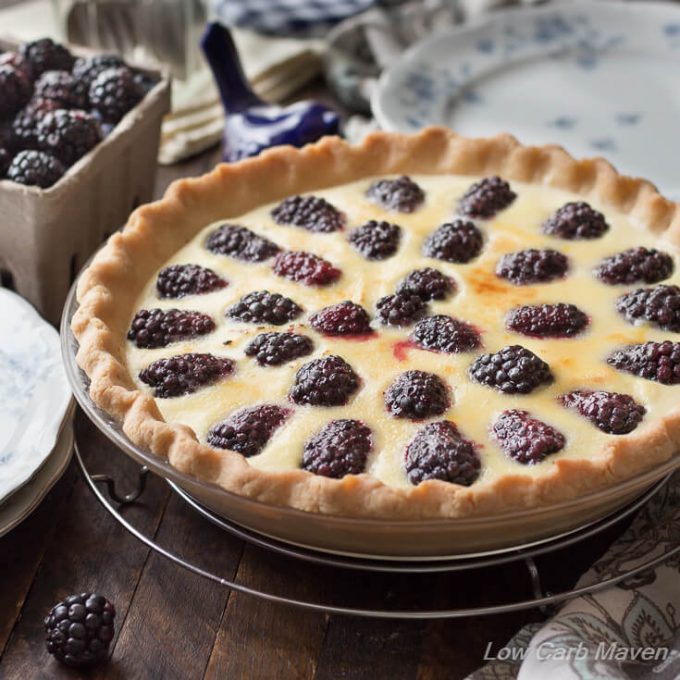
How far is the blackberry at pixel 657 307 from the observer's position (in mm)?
2270

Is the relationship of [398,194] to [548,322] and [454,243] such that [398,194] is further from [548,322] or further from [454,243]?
[548,322]

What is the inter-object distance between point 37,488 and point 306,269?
727mm

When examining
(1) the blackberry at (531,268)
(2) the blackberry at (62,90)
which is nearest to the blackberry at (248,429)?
(1) the blackberry at (531,268)

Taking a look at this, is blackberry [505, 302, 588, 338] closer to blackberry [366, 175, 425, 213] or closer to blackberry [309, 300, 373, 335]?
blackberry [309, 300, 373, 335]

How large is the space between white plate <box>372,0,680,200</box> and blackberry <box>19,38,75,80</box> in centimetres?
88

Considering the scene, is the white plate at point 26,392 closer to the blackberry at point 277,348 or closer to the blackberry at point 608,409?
the blackberry at point 277,348

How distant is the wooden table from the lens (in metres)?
1.92

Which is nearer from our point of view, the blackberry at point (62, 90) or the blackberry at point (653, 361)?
the blackberry at point (653, 361)

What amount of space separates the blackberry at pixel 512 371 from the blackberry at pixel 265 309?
0.42 m

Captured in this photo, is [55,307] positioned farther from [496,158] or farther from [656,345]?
[656,345]

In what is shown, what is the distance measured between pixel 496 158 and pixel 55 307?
3.77 feet

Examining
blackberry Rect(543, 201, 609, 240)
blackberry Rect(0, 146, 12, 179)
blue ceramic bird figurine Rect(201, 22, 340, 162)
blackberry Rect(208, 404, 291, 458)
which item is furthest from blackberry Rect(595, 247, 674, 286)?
blackberry Rect(0, 146, 12, 179)

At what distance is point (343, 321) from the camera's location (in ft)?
7.44

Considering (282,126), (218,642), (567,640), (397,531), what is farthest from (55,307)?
(567,640)
